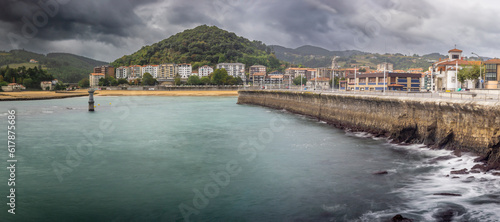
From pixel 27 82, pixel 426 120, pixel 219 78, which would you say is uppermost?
pixel 219 78

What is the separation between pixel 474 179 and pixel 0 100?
3420 inches

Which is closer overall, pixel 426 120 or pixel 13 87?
pixel 426 120

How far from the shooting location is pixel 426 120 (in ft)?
71.8

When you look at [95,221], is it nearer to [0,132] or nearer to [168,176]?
[168,176]

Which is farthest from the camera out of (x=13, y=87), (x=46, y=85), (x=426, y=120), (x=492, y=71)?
(x=46, y=85)

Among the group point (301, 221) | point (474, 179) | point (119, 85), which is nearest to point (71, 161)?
point (301, 221)

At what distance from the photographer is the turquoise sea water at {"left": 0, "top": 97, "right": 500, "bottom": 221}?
12.2 metres

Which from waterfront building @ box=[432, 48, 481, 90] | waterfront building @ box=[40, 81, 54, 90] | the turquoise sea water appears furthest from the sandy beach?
the turquoise sea water

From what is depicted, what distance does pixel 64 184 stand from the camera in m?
15.6

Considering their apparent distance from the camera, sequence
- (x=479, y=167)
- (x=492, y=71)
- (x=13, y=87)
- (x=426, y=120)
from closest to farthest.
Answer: (x=479, y=167), (x=426, y=120), (x=492, y=71), (x=13, y=87)

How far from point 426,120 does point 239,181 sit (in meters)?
11.6

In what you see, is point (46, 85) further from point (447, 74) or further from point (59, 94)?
point (447, 74)

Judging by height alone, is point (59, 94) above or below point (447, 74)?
below


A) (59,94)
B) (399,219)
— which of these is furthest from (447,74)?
(59,94)
